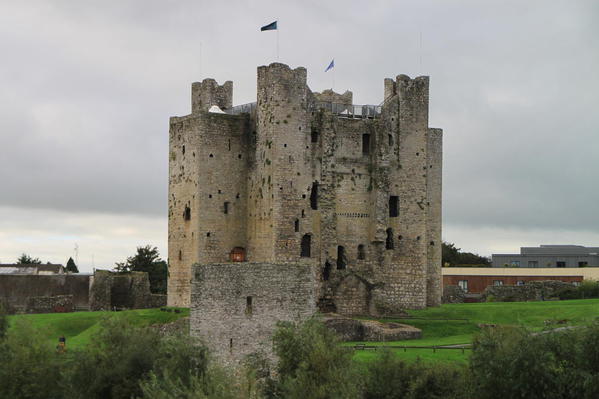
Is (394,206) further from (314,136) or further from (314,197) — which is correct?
(314,136)

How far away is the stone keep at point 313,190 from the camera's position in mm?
59125

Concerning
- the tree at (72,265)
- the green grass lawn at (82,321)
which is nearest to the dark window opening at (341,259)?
the green grass lawn at (82,321)

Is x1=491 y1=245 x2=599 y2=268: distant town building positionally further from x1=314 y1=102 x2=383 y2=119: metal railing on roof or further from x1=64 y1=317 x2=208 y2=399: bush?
x1=64 y1=317 x2=208 y2=399: bush

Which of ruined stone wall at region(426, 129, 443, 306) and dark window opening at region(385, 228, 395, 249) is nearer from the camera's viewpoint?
dark window opening at region(385, 228, 395, 249)

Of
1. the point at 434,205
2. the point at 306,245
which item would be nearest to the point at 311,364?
the point at 306,245

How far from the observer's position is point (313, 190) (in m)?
60.1

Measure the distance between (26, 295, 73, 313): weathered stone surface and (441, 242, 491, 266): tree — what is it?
54.4 meters

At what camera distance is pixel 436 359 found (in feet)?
138

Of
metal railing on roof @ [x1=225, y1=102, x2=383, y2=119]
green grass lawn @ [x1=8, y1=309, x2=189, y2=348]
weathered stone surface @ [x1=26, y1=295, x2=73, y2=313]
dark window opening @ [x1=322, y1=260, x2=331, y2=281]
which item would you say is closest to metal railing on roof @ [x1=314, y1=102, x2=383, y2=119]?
metal railing on roof @ [x1=225, y1=102, x2=383, y2=119]

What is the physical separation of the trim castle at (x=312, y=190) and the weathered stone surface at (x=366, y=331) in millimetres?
7016

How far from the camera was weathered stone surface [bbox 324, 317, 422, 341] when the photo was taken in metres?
50.4

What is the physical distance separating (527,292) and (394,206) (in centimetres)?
1622

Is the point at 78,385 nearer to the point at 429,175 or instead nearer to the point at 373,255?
the point at 373,255

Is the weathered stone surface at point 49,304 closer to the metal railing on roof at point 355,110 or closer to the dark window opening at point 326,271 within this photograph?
the dark window opening at point 326,271
